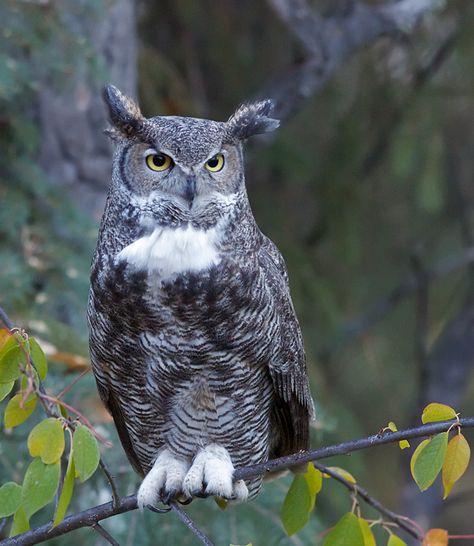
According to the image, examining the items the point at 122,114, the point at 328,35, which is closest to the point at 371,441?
the point at 122,114

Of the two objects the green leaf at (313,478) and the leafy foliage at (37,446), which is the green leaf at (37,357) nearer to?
the leafy foliage at (37,446)

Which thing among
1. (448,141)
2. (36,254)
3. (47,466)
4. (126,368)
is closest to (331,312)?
(448,141)

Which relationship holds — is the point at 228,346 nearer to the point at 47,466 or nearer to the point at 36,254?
the point at 47,466

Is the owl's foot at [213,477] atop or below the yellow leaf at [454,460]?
atop

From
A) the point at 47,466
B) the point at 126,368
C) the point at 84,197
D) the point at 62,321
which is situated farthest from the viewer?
the point at 84,197

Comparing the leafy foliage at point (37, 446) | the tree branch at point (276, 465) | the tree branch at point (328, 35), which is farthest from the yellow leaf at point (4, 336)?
the tree branch at point (328, 35)

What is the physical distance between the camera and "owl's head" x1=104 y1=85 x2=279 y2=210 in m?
1.96

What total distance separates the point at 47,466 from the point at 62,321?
1861 mm

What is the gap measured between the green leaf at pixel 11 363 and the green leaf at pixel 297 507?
706 mm

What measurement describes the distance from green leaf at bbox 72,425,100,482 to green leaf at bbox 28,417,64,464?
0.03 m

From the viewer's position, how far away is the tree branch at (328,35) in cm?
381

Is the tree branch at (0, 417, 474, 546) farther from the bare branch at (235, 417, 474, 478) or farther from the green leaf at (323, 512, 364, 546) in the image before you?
the green leaf at (323, 512, 364, 546)

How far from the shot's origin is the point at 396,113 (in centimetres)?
432

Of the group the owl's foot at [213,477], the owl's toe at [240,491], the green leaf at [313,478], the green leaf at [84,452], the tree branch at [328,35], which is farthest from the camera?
the tree branch at [328,35]
